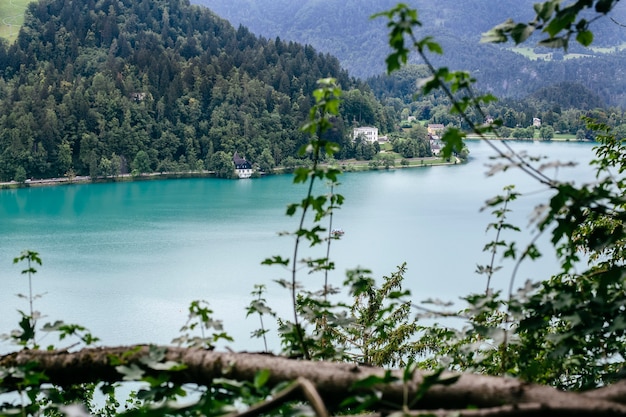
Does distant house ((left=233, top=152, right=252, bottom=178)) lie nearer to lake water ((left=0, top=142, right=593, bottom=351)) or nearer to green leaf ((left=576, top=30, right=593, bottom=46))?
lake water ((left=0, top=142, right=593, bottom=351))

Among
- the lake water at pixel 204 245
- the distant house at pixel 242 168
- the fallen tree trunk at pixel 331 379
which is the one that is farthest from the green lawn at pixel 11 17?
the fallen tree trunk at pixel 331 379

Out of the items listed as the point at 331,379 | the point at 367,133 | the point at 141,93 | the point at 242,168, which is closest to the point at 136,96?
the point at 141,93

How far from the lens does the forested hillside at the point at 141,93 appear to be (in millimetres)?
Result: 38969

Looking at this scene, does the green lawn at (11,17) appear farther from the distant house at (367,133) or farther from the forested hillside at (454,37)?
the forested hillside at (454,37)

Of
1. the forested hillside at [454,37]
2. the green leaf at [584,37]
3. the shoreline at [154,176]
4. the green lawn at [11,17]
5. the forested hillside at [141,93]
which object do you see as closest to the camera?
the green leaf at [584,37]

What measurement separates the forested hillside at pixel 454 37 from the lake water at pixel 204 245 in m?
60.4

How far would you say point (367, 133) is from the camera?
45.5 metres

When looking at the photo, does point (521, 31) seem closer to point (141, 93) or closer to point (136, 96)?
point (136, 96)

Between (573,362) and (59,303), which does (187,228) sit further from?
(573,362)

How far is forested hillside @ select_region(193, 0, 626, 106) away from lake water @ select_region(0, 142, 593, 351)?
60.4 m

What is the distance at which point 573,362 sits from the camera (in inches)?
54.5

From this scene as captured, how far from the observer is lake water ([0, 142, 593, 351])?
45.6 feet

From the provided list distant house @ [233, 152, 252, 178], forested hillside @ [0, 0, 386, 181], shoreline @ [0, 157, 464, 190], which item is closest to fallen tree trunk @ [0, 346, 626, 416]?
forested hillside @ [0, 0, 386, 181]

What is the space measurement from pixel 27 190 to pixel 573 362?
3587cm
